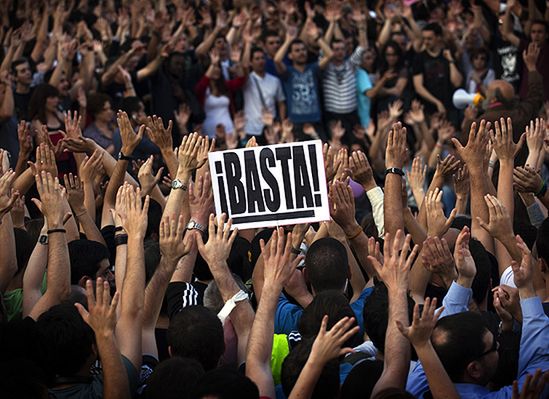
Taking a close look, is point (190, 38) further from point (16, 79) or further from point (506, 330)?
point (506, 330)

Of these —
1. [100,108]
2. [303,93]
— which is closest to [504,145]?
[100,108]

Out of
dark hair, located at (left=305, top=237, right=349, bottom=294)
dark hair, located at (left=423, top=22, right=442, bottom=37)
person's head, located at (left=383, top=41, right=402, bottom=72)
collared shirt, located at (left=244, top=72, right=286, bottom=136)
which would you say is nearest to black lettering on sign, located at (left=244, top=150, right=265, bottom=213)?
dark hair, located at (left=305, top=237, right=349, bottom=294)

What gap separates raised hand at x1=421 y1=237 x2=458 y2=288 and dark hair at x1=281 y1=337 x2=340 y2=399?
1004 millimetres

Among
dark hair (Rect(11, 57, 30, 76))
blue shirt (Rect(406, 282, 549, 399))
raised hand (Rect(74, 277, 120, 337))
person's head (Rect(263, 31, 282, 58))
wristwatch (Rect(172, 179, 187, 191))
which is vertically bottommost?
blue shirt (Rect(406, 282, 549, 399))

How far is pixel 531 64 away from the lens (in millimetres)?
10398

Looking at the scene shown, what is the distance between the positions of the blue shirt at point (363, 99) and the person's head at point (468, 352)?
1011 cm

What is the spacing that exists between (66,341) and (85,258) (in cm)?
133

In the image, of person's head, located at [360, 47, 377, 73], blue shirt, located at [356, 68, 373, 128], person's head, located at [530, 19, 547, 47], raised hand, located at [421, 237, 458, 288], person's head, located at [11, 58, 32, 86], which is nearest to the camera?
raised hand, located at [421, 237, 458, 288]

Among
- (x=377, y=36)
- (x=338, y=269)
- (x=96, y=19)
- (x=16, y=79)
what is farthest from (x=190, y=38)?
(x=338, y=269)

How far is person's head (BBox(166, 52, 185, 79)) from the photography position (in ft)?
46.2

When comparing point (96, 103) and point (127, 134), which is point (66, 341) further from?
point (96, 103)

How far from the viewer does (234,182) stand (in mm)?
5766

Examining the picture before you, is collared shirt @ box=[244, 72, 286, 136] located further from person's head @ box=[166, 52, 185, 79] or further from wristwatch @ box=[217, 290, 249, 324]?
wristwatch @ box=[217, 290, 249, 324]

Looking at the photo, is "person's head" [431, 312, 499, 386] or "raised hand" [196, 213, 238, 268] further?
"raised hand" [196, 213, 238, 268]
